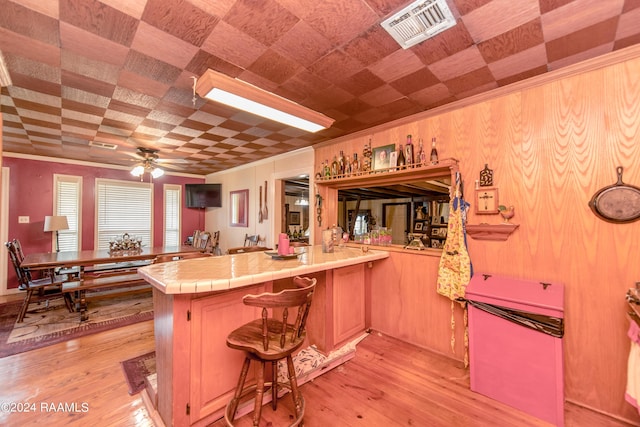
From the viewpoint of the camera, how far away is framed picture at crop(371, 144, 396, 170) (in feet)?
9.75

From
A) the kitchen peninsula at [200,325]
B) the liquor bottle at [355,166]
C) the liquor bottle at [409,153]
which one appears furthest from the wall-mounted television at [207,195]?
the liquor bottle at [409,153]

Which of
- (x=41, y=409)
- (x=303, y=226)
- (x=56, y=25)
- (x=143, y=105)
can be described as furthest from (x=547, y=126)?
(x=303, y=226)

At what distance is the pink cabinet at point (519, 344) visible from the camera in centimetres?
173

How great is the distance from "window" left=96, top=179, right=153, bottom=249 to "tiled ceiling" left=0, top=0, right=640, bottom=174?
2840 millimetres

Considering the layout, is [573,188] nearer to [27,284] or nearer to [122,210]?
[27,284]

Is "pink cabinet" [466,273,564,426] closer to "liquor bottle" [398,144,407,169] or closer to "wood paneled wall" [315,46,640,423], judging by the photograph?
"wood paneled wall" [315,46,640,423]

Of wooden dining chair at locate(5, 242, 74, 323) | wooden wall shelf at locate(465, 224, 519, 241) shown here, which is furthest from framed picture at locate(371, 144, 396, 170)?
wooden dining chair at locate(5, 242, 74, 323)

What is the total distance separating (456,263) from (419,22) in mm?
1911

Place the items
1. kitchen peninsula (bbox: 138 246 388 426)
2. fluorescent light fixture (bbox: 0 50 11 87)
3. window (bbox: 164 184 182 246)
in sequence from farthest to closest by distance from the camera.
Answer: window (bbox: 164 184 182 246)
fluorescent light fixture (bbox: 0 50 11 87)
kitchen peninsula (bbox: 138 246 388 426)

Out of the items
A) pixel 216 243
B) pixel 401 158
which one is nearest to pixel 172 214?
pixel 216 243

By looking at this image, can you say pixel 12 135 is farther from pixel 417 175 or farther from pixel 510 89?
pixel 510 89

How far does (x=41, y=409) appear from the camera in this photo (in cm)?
184

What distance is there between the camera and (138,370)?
2.32m

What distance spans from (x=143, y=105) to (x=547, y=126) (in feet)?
11.9
